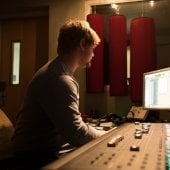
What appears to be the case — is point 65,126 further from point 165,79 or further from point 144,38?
point 144,38

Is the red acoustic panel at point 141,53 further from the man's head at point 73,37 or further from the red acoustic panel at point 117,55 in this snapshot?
the man's head at point 73,37

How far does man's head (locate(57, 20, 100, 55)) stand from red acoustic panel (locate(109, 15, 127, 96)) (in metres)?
1.57

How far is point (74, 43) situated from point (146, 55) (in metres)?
1.57

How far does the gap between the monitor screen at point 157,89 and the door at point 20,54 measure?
1.57m

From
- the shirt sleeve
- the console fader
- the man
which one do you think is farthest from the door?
the console fader

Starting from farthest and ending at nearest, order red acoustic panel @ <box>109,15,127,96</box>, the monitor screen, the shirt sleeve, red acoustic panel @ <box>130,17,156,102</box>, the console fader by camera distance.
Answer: red acoustic panel @ <box>109,15,127,96</box>
red acoustic panel @ <box>130,17,156,102</box>
the monitor screen
the shirt sleeve
the console fader

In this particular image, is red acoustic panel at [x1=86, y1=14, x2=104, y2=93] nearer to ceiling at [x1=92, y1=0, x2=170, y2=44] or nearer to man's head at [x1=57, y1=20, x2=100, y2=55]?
ceiling at [x1=92, y1=0, x2=170, y2=44]

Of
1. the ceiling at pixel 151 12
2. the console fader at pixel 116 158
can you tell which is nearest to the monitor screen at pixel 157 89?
the ceiling at pixel 151 12

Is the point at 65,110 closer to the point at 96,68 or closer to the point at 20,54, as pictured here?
the point at 96,68

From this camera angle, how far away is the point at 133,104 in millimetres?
3473

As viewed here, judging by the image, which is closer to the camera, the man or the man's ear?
the man

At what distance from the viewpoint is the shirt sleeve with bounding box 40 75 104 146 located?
1.47m

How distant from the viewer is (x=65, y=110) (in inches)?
58.1

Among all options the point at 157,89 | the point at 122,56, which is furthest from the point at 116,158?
the point at 122,56
